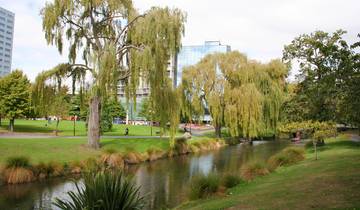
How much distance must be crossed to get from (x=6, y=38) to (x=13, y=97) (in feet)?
528

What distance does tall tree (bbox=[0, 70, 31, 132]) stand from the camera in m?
33.6

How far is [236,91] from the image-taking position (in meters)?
38.4

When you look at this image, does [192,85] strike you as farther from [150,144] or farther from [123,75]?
[123,75]

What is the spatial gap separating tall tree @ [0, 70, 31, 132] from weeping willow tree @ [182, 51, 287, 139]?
703 inches

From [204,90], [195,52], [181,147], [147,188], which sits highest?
[195,52]

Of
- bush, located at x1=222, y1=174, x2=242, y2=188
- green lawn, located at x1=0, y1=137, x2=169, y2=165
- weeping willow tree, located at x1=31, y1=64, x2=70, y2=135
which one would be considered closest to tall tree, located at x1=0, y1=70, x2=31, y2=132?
weeping willow tree, located at x1=31, y1=64, x2=70, y2=135

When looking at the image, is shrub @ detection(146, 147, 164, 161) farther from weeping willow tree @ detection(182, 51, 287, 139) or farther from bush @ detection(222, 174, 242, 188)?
weeping willow tree @ detection(182, 51, 287, 139)

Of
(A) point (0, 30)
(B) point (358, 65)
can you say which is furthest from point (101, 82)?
(A) point (0, 30)

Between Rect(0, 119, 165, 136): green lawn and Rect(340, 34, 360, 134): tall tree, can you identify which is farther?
Rect(0, 119, 165, 136): green lawn

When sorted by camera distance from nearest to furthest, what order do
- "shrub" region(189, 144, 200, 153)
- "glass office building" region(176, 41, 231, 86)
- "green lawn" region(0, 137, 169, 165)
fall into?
"green lawn" region(0, 137, 169, 165), "shrub" region(189, 144, 200, 153), "glass office building" region(176, 41, 231, 86)

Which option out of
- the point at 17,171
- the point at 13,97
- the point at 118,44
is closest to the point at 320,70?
the point at 118,44

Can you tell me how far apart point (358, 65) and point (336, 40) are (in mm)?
11748

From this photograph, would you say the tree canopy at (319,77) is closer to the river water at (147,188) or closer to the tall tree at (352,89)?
the tall tree at (352,89)

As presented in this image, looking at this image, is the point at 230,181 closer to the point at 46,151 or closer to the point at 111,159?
the point at 111,159
